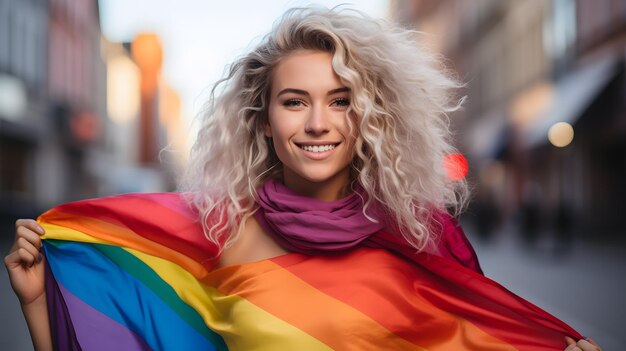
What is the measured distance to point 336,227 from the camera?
8.55 ft

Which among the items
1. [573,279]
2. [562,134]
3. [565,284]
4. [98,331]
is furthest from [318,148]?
[562,134]

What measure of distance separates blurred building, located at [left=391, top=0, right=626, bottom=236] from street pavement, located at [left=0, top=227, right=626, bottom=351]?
1.05 meters

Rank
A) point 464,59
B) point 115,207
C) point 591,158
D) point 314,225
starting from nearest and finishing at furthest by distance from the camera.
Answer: point 314,225
point 115,207
point 591,158
point 464,59

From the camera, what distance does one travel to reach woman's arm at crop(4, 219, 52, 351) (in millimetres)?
2666

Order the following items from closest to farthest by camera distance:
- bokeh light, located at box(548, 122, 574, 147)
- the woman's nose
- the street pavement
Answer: the woman's nose
the street pavement
bokeh light, located at box(548, 122, 574, 147)

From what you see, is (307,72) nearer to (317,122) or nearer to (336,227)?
(317,122)

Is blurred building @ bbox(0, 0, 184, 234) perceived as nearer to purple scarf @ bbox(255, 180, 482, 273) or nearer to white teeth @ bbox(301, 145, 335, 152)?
purple scarf @ bbox(255, 180, 482, 273)

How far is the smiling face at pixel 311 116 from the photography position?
8.56 ft

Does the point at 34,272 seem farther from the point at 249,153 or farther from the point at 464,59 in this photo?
the point at 464,59

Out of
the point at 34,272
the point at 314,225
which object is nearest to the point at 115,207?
the point at 34,272

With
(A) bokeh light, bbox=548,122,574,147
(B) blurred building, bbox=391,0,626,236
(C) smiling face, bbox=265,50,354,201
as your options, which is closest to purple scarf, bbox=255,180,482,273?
(C) smiling face, bbox=265,50,354,201

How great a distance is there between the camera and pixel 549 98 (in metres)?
23.8

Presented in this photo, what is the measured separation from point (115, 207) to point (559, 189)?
21679 millimetres

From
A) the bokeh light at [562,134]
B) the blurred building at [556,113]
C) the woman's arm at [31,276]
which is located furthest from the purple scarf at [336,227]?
the bokeh light at [562,134]
